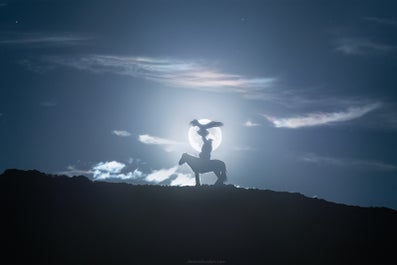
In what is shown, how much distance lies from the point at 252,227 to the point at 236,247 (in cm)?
253

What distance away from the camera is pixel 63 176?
1105 inches

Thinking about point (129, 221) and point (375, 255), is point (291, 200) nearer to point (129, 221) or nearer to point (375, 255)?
point (375, 255)

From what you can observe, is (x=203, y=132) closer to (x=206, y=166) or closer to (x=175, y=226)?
(x=206, y=166)

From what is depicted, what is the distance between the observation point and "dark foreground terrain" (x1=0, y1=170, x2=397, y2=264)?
21.0 metres

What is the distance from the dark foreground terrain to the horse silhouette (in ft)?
2.45

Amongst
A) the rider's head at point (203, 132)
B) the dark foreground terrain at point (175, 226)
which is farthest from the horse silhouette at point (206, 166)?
the rider's head at point (203, 132)

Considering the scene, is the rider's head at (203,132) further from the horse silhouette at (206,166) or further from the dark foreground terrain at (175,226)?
the dark foreground terrain at (175,226)

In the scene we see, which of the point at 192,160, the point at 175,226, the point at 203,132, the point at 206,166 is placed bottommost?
the point at 175,226

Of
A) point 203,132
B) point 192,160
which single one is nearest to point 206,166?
point 192,160

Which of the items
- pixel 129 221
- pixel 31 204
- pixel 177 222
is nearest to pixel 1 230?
pixel 31 204

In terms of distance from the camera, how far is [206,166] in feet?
93.9

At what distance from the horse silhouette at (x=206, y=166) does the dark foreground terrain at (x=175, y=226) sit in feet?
2.45

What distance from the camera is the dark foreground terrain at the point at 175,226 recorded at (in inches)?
825

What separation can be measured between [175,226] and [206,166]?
18.5ft
